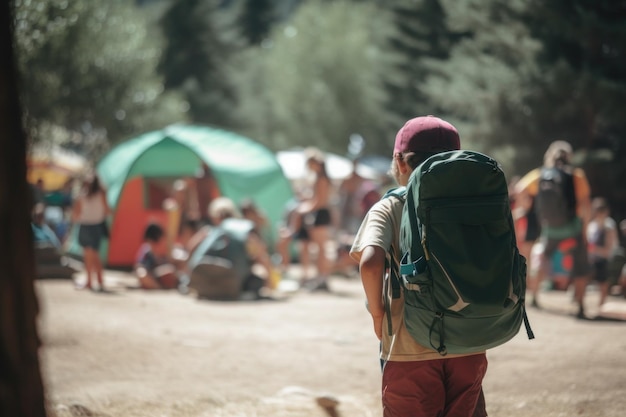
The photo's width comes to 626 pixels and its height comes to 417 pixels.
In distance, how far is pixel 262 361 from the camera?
7.13 m

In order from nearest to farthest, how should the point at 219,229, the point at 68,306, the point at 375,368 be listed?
the point at 375,368
the point at 68,306
the point at 219,229

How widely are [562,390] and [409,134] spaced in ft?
10.7

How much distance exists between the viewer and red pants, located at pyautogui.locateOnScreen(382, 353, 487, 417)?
3121mm

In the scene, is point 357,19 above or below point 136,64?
above

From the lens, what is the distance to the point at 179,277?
1278 centimetres

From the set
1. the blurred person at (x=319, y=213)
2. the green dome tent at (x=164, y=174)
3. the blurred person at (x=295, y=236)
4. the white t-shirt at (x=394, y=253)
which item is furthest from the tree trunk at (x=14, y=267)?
the green dome tent at (x=164, y=174)

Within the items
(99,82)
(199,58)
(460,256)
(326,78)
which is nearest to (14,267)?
(460,256)

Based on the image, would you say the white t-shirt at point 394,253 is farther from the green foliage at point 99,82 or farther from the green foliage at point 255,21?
the green foliage at point 255,21

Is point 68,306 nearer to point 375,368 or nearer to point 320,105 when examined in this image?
point 375,368

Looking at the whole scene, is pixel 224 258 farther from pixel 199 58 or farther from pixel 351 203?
pixel 199 58

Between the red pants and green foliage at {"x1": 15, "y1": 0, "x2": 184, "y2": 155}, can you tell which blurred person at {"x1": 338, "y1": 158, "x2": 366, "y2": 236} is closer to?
green foliage at {"x1": 15, "y1": 0, "x2": 184, "y2": 155}

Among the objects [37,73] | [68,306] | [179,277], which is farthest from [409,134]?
[37,73]

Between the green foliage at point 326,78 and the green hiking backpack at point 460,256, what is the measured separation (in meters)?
35.9

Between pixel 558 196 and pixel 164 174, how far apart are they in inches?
373
